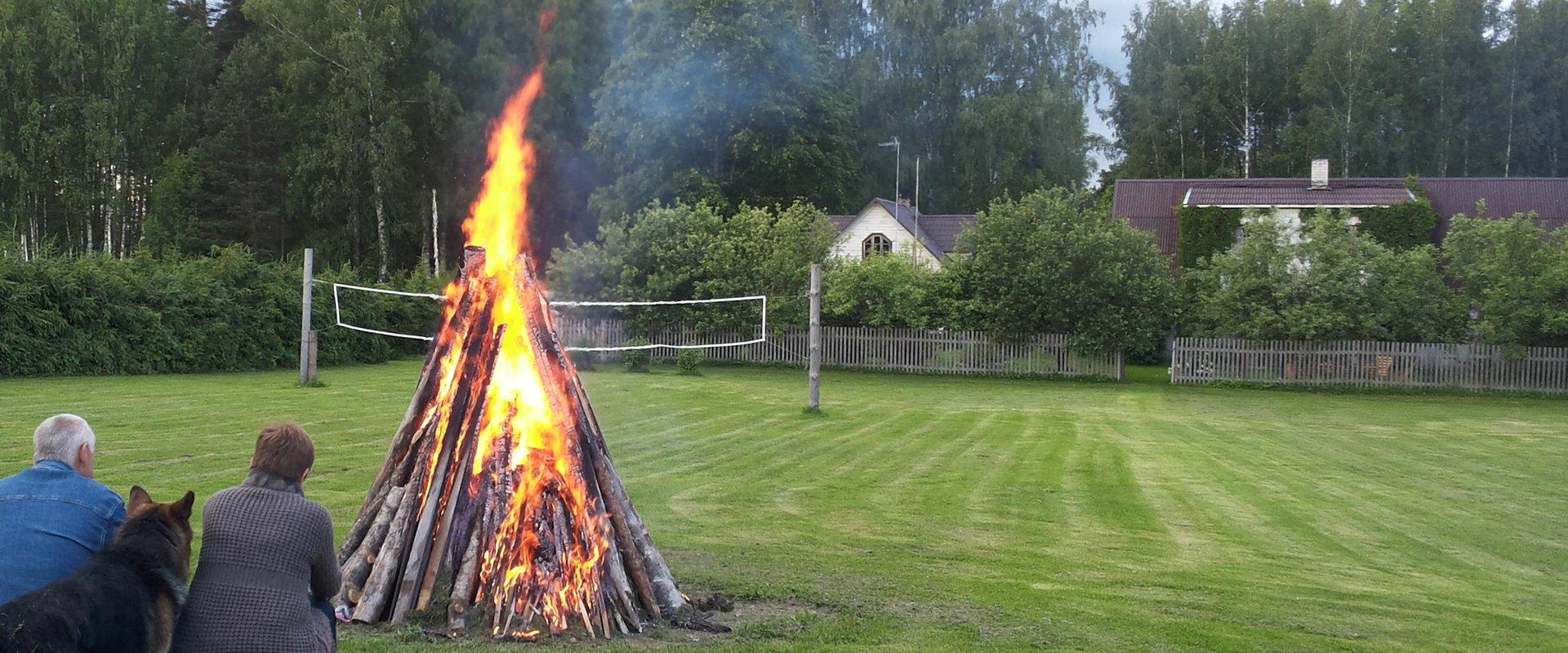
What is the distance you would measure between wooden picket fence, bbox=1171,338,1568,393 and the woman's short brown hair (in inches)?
1209

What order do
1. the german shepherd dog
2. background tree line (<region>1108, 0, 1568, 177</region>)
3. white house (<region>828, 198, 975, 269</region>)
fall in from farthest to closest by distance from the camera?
background tree line (<region>1108, 0, 1568, 177</region>) < white house (<region>828, 198, 975, 269</region>) < the german shepherd dog

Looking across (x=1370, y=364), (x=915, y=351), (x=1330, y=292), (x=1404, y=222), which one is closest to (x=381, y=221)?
(x=915, y=351)

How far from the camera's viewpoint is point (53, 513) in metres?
4.75

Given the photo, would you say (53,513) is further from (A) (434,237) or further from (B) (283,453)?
(A) (434,237)

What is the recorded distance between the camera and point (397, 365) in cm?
3131

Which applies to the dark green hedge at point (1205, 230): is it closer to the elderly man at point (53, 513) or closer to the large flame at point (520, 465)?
the large flame at point (520, 465)

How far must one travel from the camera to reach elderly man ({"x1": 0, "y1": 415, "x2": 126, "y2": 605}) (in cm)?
469

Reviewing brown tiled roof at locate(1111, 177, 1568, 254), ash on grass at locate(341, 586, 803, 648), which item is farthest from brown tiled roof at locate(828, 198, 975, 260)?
ash on grass at locate(341, 586, 803, 648)

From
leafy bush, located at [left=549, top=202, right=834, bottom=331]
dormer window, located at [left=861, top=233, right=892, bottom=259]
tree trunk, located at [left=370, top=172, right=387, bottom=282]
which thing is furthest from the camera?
dormer window, located at [left=861, top=233, right=892, bottom=259]

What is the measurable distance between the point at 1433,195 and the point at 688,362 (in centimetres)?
3151

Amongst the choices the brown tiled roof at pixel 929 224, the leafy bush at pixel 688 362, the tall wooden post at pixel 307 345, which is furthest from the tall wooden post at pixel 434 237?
the tall wooden post at pixel 307 345

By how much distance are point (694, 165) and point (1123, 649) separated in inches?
1813

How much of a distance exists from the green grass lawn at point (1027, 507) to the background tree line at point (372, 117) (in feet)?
80.2

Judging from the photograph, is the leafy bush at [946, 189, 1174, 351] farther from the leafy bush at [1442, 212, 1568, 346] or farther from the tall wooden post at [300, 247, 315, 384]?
the tall wooden post at [300, 247, 315, 384]
